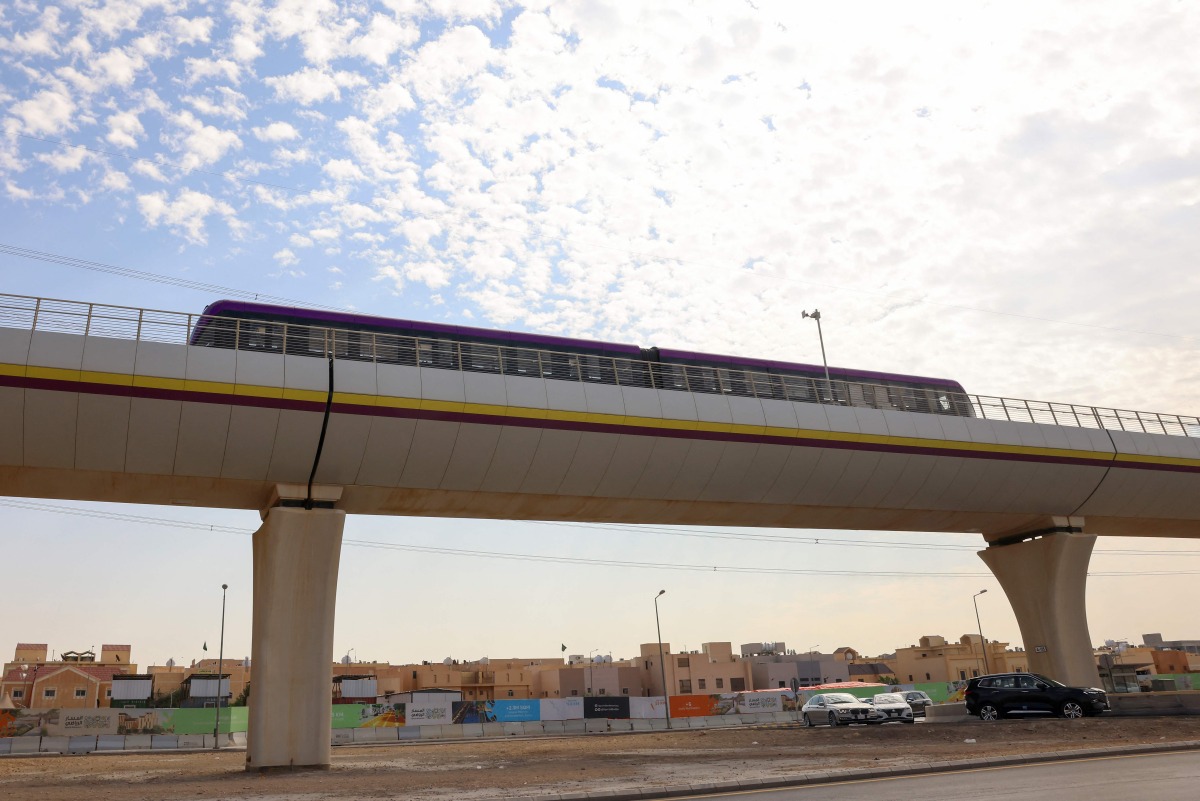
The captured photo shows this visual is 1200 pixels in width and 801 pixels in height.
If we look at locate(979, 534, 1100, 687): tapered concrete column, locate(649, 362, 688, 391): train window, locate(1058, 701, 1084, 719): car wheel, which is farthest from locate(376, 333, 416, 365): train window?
locate(979, 534, 1100, 687): tapered concrete column

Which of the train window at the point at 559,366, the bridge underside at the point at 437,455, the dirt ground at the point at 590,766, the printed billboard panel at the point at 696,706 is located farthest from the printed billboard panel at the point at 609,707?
the train window at the point at 559,366

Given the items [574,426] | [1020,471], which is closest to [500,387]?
[574,426]

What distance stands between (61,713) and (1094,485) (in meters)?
52.8

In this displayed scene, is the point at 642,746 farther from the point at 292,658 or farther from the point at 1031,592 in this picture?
the point at 1031,592

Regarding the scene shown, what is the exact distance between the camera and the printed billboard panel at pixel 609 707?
5409 cm

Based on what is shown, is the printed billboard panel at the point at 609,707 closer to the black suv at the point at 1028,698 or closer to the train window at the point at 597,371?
the black suv at the point at 1028,698

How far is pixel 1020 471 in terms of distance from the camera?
3231 centimetres

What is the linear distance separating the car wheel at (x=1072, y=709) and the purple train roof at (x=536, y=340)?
538 inches

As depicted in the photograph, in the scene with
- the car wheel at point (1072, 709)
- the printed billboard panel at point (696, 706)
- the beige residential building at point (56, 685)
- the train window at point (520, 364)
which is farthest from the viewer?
the beige residential building at point (56, 685)

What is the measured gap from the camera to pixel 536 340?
1184 inches

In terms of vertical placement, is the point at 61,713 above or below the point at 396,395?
below

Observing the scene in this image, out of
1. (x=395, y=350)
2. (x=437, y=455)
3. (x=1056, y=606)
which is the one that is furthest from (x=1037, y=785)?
(x=1056, y=606)

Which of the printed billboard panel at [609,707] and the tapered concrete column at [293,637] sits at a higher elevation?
the tapered concrete column at [293,637]

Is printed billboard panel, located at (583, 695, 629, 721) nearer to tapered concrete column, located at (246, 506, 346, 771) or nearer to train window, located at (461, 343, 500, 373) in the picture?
train window, located at (461, 343, 500, 373)
